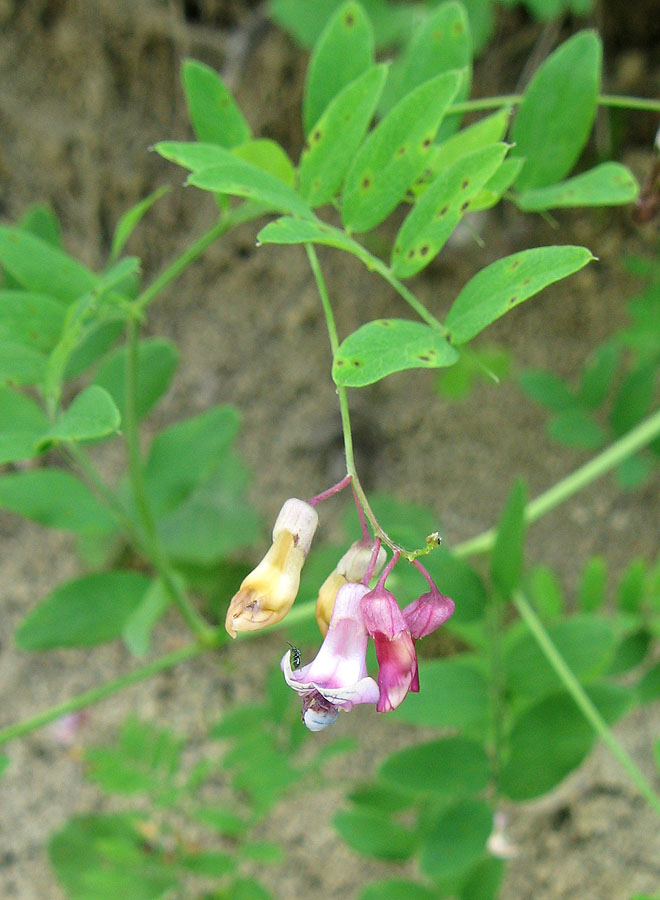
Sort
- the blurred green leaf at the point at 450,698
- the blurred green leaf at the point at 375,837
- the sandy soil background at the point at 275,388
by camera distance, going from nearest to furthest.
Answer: the blurred green leaf at the point at 450,698 → the blurred green leaf at the point at 375,837 → the sandy soil background at the point at 275,388

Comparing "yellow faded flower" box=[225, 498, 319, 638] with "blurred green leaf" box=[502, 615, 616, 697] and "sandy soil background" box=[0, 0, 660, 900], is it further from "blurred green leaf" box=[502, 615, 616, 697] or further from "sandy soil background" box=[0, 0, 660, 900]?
"sandy soil background" box=[0, 0, 660, 900]

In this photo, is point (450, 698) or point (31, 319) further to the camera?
point (450, 698)

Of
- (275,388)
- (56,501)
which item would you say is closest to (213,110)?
(56,501)

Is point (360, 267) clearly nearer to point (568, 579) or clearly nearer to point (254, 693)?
point (568, 579)

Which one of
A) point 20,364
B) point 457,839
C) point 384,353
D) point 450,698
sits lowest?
point 457,839

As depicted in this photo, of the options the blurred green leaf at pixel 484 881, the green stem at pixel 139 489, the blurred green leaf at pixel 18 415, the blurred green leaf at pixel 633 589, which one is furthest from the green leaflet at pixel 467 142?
the blurred green leaf at pixel 484 881

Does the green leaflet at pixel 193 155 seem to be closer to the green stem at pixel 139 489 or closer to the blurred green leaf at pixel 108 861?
the green stem at pixel 139 489

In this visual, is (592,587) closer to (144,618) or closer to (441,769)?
(441,769)
